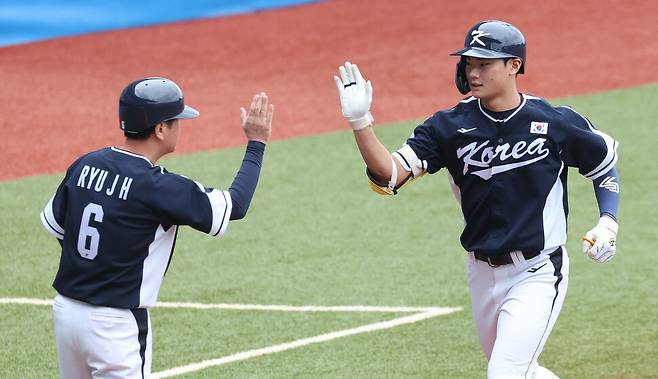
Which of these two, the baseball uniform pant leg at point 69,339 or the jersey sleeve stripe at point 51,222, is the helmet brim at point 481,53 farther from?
the baseball uniform pant leg at point 69,339

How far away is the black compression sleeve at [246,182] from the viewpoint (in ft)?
15.6

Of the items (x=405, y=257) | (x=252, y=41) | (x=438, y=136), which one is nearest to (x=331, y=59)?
(x=252, y=41)

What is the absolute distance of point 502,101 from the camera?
5.24m

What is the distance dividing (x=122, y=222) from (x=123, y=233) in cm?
4

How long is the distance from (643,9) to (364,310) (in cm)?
1061

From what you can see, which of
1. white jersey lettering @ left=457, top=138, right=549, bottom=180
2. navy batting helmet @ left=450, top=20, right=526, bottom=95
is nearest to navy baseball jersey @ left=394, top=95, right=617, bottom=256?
white jersey lettering @ left=457, top=138, right=549, bottom=180

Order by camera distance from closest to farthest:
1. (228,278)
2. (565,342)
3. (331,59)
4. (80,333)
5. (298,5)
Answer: (80,333) → (565,342) → (228,278) → (331,59) → (298,5)

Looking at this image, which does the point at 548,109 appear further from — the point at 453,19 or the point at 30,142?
the point at 453,19

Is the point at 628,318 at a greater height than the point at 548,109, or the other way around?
the point at 548,109

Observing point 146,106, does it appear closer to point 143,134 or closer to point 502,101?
point 143,134

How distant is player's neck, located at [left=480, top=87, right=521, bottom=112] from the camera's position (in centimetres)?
523

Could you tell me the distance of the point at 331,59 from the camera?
14922 millimetres

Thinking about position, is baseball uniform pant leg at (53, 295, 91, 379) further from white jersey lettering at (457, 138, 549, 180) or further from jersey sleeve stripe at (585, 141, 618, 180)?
jersey sleeve stripe at (585, 141, 618, 180)

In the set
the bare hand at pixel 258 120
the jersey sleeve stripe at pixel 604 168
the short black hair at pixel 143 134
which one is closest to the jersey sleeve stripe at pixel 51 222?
the short black hair at pixel 143 134
